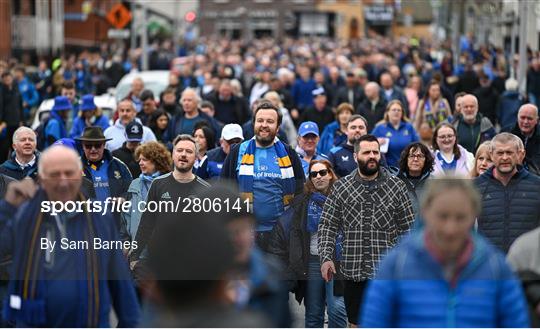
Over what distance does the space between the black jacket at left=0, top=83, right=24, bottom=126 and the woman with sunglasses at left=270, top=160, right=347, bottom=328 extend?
39.3ft

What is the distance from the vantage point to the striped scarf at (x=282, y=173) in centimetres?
1061

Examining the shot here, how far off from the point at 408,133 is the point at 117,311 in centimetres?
901

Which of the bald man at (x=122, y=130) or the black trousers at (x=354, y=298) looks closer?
the black trousers at (x=354, y=298)

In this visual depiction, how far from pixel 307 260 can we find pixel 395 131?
539 cm

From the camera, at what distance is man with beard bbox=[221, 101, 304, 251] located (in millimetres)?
10602

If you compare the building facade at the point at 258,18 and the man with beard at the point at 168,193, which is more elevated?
the building facade at the point at 258,18

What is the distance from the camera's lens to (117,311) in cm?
688

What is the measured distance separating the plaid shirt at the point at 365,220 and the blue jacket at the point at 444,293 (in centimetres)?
406

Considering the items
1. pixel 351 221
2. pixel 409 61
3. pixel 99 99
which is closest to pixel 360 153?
pixel 351 221

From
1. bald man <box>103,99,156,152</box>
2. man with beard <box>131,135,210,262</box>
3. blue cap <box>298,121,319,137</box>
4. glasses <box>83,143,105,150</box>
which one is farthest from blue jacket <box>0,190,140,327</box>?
bald man <box>103,99,156,152</box>

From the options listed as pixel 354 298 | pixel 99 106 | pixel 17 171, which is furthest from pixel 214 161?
pixel 99 106

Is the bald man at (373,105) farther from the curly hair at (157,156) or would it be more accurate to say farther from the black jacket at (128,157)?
the curly hair at (157,156)

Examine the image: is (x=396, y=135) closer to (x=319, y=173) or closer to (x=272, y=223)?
(x=319, y=173)

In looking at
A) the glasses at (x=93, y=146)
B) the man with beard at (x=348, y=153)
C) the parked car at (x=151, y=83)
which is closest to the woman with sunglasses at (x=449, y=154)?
the man with beard at (x=348, y=153)
